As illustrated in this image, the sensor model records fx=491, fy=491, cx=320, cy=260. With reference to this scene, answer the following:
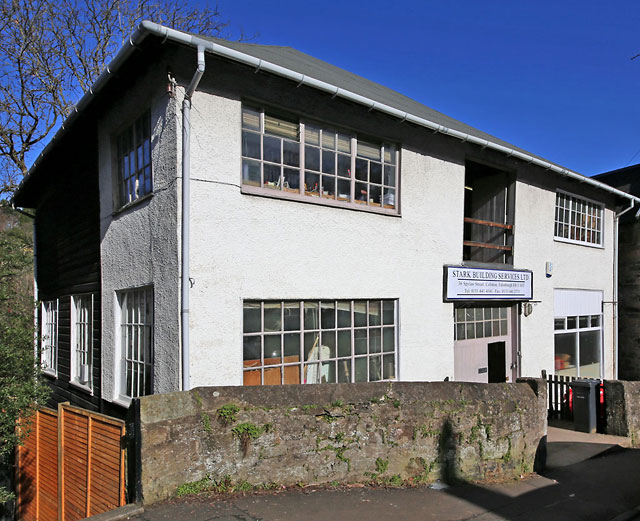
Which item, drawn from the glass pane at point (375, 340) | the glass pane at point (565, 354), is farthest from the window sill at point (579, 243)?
the glass pane at point (375, 340)

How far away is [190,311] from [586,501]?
5311mm

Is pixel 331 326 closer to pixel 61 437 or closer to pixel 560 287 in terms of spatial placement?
pixel 61 437

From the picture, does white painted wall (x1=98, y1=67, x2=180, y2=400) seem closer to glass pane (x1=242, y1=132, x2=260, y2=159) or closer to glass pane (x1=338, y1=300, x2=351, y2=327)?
glass pane (x1=242, y1=132, x2=260, y2=159)

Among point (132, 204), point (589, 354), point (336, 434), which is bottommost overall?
point (589, 354)

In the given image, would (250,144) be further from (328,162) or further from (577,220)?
(577,220)

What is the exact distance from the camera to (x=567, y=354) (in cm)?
1226

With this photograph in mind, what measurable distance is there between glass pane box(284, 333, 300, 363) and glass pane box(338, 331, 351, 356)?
77 centimetres

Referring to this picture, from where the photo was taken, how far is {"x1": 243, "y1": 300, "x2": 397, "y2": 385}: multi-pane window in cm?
667

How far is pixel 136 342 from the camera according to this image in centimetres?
749

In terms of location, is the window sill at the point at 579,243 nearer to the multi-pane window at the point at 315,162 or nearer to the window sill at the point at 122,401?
the multi-pane window at the point at 315,162

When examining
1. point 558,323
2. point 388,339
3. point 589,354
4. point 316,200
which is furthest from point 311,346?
point 589,354

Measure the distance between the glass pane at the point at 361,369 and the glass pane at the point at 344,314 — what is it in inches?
24.0

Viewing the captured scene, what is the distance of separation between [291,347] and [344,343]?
3.16ft

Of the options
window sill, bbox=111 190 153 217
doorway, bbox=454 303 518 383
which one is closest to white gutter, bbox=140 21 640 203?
window sill, bbox=111 190 153 217
